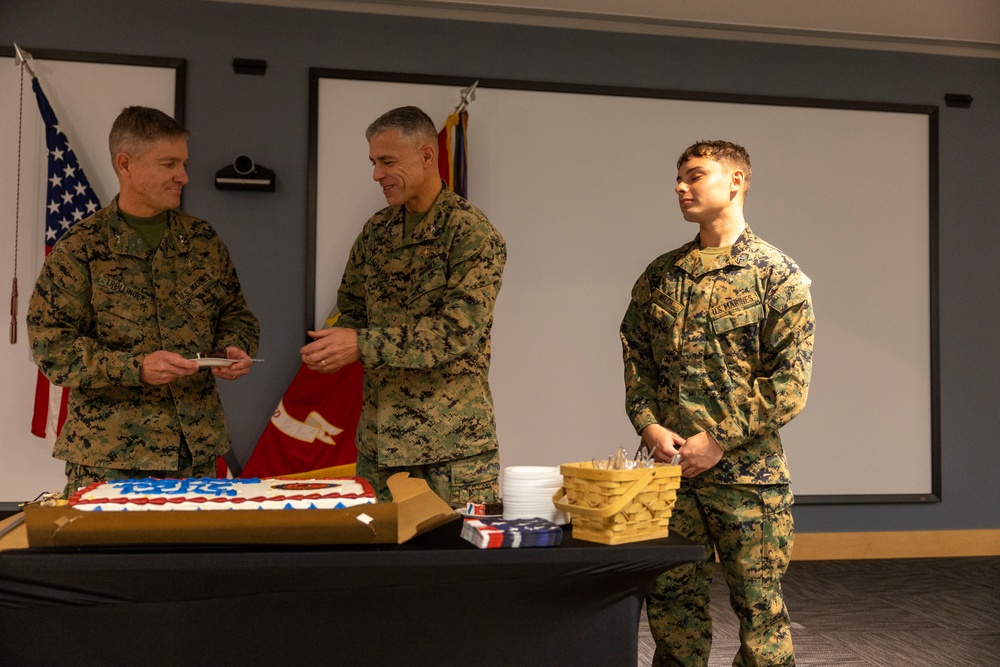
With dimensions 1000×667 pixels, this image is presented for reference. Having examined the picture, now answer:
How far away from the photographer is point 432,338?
2217mm

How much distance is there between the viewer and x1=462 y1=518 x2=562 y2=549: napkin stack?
61.1 inches

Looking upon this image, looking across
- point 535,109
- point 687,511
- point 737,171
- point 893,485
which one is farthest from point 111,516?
point 893,485

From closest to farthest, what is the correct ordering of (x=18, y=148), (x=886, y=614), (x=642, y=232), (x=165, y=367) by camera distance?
(x=165, y=367)
(x=886, y=614)
(x=18, y=148)
(x=642, y=232)

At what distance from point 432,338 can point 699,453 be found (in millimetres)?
725

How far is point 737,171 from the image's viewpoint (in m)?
2.49

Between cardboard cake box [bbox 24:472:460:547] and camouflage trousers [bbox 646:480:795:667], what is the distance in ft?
3.64

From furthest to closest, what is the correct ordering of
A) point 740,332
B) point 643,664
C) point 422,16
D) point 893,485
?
point 893,485 < point 422,16 < point 643,664 < point 740,332

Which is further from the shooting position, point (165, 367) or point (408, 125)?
point (408, 125)

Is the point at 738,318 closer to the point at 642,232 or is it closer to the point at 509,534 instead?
the point at 509,534

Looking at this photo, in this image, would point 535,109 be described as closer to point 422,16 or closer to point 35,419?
point 422,16

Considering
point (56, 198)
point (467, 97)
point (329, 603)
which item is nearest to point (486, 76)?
point (467, 97)

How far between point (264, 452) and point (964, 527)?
382cm

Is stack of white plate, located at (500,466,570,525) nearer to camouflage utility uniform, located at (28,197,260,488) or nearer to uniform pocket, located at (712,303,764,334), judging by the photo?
uniform pocket, located at (712,303,764,334)

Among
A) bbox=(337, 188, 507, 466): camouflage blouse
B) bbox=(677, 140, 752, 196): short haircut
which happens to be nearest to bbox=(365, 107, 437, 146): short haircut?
bbox=(337, 188, 507, 466): camouflage blouse
